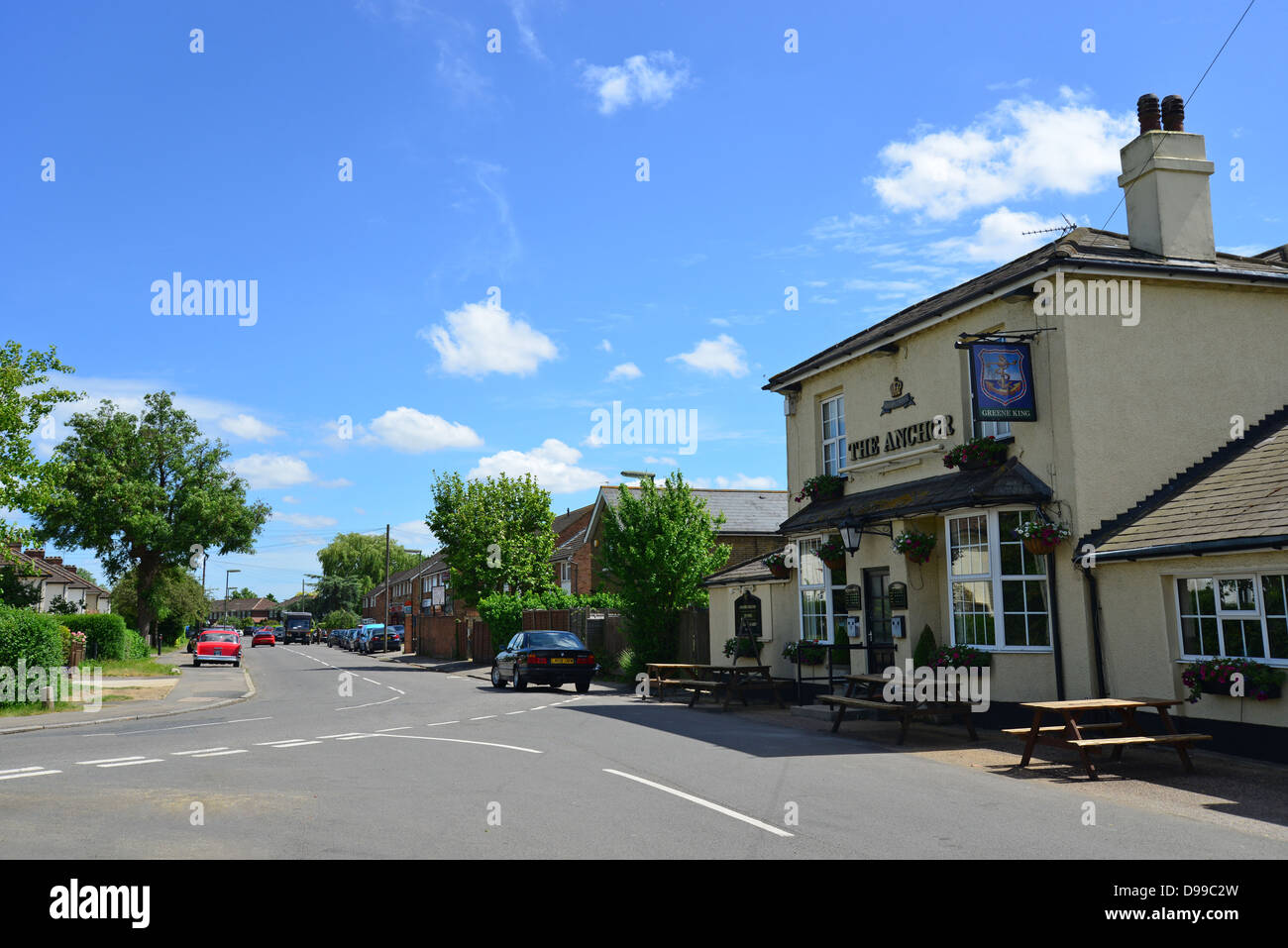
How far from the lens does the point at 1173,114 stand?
15922mm

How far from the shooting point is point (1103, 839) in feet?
23.5

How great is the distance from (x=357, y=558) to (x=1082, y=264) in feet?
347

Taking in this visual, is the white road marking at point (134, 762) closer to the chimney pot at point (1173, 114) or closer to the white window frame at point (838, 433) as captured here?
the white window frame at point (838, 433)

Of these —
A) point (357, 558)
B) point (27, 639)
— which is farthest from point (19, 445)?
point (357, 558)

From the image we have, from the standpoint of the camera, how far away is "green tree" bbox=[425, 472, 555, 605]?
4247 cm

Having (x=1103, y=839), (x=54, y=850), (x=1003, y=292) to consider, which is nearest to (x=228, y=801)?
(x=54, y=850)

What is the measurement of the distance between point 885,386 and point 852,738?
23.4 ft

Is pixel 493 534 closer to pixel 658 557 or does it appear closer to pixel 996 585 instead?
pixel 658 557

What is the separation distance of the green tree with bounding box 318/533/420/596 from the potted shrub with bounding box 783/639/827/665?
95064 millimetres

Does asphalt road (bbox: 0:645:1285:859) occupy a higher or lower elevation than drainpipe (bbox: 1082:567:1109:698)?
lower

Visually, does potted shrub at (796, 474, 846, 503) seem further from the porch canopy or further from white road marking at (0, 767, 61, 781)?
white road marking at (0, 767, 61, 781)

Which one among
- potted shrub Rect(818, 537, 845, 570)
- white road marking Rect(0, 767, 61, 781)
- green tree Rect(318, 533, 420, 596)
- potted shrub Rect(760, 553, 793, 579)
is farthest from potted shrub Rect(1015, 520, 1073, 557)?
green tree Rect(318, 533, 420, 596)

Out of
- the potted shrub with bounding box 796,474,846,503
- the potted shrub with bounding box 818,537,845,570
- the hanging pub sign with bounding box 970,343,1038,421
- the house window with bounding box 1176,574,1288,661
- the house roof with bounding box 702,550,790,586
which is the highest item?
the hanging pub sign with bounding box 970,343,1038,421
